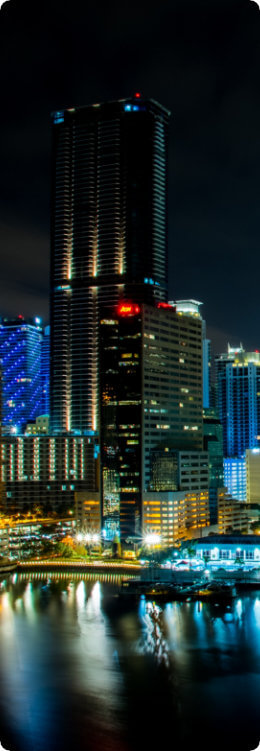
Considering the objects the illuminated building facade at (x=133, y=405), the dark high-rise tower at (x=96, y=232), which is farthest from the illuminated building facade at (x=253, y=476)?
the illuminated building facade at (x=133, y=405)

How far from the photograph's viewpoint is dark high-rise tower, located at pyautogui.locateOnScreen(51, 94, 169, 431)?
48.1m

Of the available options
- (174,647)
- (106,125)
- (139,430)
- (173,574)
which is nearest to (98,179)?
(106,125)

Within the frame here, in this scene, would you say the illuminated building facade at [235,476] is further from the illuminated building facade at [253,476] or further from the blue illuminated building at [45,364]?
the blue illuminated building at [45,364]

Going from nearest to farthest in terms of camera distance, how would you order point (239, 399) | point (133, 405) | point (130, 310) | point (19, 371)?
point (133, 405) < point (130, 310) < point (239, 399) < point (19, 371)

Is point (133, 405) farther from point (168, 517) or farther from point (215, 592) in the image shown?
point (215, 592)

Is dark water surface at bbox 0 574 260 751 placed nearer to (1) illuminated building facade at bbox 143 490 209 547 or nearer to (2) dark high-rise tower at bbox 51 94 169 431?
(1) illuminated building facade at bbox 143 490 209 547

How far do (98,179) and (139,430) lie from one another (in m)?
20.6

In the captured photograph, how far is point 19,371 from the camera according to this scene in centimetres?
7069

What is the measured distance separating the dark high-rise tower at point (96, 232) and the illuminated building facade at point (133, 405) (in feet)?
36.1

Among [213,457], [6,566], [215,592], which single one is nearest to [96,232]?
[213,457]

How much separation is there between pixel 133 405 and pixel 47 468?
10157 mm

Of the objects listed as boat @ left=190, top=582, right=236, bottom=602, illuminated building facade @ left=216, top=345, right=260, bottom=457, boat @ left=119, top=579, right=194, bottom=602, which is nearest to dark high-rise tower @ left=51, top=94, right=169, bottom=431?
illuminated building facade @ left=216, top=345, right=260, bottom=457

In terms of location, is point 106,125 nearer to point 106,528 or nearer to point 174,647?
point 106,528

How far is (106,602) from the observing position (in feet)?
81.2
